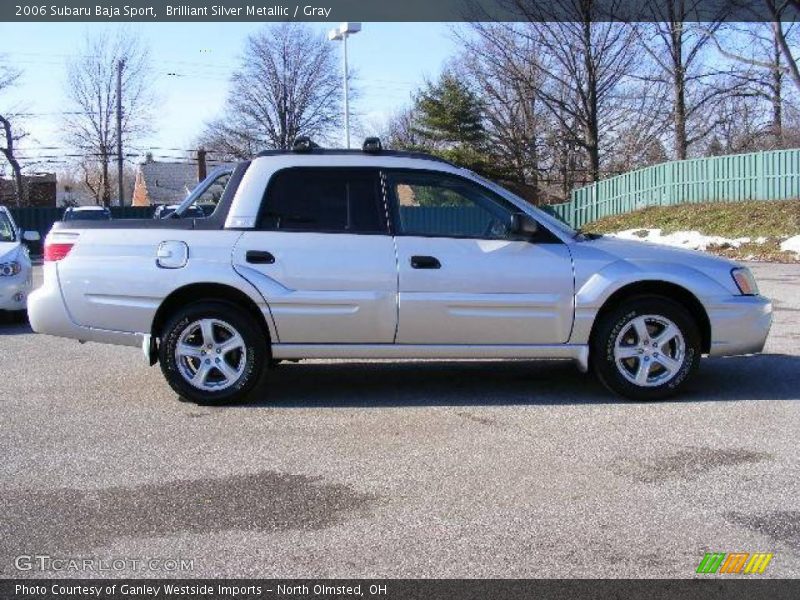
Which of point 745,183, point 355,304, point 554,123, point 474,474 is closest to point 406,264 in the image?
point 355,304

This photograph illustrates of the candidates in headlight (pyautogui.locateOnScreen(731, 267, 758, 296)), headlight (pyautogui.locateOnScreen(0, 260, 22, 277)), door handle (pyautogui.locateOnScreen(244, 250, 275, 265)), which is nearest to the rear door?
door handle (pyautogui.locateOnScreen(244, 250, 275, 265))

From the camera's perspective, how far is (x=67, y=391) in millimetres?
7344

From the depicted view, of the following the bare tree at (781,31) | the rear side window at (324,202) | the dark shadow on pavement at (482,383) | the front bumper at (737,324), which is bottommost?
the dark shadow on pavement at (482,383)

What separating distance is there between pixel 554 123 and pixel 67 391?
41528 millimetres

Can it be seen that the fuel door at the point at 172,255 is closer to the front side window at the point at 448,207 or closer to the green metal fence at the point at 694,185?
the front side window at the point at 448,207

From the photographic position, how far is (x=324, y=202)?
674 cm

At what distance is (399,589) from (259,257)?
11.4 feet

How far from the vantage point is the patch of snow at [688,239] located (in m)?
25.9

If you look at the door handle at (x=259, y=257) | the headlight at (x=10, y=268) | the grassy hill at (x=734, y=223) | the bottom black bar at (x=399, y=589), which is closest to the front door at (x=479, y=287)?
the door handle at (x=259, y=257)

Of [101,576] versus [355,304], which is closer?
[101,576]

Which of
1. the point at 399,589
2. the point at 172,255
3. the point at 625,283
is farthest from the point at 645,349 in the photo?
the point at 399,589

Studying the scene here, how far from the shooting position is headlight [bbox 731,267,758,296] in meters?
6.75

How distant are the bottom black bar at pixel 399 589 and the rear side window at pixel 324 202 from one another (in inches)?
136

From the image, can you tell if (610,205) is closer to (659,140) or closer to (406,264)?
(659,140)
